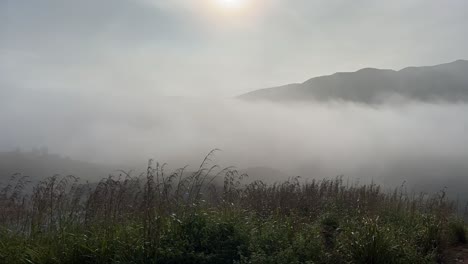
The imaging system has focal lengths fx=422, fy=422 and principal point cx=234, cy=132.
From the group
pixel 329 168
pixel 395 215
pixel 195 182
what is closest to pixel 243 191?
pixel 195 182

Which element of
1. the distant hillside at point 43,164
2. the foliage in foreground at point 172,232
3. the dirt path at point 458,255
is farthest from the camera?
the distant hillside at point 43,164

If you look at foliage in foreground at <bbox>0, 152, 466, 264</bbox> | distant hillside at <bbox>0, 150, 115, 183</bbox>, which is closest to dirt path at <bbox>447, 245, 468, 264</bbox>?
foliage in foreground at <bbox>0, 152, 466, 264</bbox>

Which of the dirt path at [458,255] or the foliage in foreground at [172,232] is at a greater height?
the foliage in foreground at [172,232]

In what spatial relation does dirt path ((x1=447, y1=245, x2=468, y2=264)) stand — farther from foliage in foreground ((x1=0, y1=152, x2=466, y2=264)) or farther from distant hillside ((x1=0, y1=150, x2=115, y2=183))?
distant hillside ((x1=0, y1=150, x2=115, y2=183))

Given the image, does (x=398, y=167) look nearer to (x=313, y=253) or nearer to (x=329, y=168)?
(x=329, y=168)

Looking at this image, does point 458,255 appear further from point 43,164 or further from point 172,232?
point 43,164

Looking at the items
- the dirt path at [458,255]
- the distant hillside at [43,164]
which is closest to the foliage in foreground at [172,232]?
the dirt path at [458,255]

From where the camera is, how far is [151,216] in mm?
6215

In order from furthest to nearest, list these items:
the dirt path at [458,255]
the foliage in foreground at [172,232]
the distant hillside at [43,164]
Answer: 1. the distant hillside at [43,164]
2. the dirt path at [458,255]
3. the foliage in foreground at [172,232]

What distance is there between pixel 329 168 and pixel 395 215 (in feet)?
399

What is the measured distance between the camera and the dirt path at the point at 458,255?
6.83 meters

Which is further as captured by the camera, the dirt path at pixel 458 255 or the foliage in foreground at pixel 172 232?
the dirt path at pixel 458 255

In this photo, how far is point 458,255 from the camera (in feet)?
23.6

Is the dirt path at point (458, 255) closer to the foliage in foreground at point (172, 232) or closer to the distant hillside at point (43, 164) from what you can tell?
the foliage in foreground at point (172, 232)
